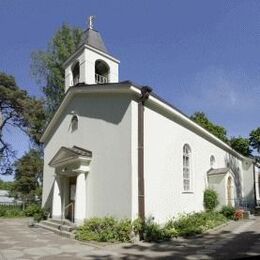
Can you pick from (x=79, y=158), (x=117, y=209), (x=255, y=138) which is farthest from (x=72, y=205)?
(x=255, y=138)

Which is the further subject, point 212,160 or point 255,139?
point 255,139

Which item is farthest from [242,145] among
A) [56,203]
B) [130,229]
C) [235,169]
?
[130,229]

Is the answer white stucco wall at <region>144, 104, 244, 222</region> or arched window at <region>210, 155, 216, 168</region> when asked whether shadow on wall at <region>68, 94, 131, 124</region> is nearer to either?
white stucco wall at <region>144, 104, 244, 222</region>

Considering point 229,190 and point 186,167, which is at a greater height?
point 186,167

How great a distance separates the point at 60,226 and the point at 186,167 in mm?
6771

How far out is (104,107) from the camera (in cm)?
1435

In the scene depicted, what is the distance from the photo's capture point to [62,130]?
18109mm

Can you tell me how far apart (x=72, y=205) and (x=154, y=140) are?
17.6 ft

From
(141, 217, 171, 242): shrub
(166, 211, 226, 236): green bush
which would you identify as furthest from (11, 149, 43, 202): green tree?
(141, 217, 171, 242): shrub

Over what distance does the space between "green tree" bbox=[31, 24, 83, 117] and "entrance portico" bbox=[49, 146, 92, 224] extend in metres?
14.3

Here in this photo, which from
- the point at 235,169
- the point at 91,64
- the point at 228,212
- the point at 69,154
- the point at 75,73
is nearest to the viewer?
the point at 69,154

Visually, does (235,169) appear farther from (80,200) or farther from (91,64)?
(80,200)

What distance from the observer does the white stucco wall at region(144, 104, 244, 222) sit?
533 inches

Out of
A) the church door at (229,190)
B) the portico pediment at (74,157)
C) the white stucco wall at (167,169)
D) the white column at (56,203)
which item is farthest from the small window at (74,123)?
the church door at (229,190)
